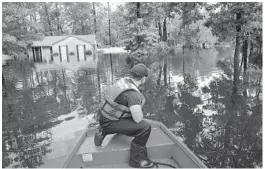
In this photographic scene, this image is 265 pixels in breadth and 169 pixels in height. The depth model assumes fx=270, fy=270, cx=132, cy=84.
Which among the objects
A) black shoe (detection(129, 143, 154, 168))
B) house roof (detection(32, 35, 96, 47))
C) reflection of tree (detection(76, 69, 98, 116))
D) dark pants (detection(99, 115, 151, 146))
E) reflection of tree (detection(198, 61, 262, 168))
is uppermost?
house roof (detection(32, 35, 96, 47))

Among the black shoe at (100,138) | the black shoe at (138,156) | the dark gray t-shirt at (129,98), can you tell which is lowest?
the black shoe at (138,156)

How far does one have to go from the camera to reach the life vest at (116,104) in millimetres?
4281

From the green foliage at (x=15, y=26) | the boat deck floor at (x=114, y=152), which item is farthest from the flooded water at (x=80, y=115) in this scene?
the green foliage at (x=15, y=26)

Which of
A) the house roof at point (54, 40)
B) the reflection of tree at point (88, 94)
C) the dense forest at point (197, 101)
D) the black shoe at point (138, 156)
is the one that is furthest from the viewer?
the house roof at point (54, 40)

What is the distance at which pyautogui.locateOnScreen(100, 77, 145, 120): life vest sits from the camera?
4281 mm

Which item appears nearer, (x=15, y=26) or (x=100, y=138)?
(x=100, y=138)

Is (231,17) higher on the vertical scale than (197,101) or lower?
higher

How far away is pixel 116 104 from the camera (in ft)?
14.2

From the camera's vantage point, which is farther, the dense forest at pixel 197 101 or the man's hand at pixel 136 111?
the dense forest at pixel 197 101

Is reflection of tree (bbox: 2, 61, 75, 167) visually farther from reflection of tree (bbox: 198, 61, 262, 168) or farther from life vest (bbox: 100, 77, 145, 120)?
reflection of tree (bbox: 198, 61, 262, 168)

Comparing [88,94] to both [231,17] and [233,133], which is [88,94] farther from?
[231,17]

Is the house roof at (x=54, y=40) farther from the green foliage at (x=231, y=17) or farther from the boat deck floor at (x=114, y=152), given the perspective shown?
the boat deck floor at (x=114, y=152)

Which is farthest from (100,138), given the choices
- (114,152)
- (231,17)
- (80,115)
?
(231,17)

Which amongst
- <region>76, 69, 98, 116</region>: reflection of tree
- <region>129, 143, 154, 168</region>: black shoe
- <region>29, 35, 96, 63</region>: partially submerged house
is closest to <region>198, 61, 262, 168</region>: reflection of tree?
<region>129, 143, 154, 168</region>: black shoe
